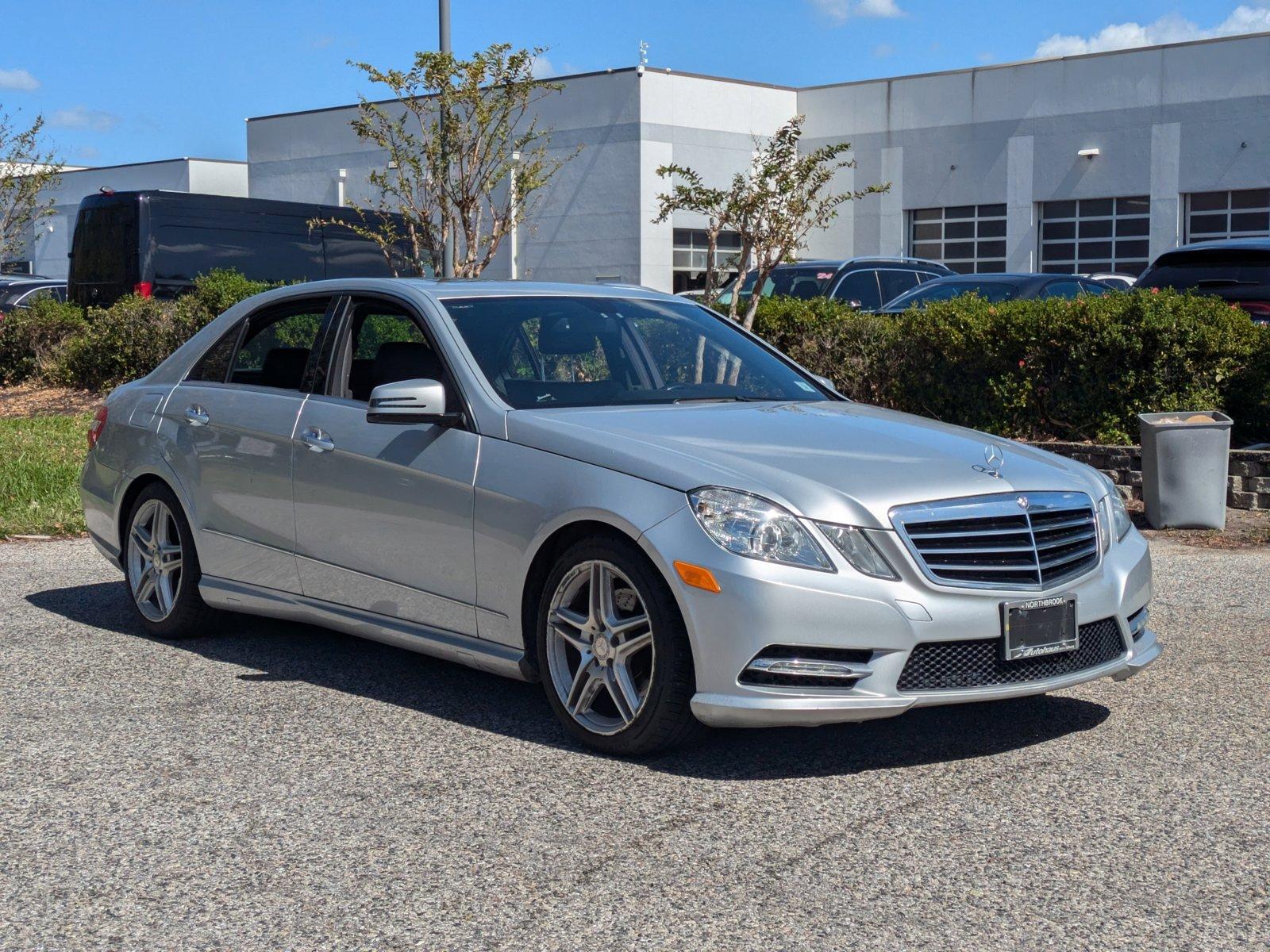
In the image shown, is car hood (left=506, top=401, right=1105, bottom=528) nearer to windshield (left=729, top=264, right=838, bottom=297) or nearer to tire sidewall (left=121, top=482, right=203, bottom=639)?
tire sidewall (left=121, top=482, right=203, bottom=639)

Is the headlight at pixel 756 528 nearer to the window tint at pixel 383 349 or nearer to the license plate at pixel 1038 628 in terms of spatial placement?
the license plate at pixel 1038 628

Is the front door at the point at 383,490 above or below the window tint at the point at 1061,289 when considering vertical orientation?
below

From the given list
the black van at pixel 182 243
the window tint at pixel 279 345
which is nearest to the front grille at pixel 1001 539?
the window tint at pixel 279 345

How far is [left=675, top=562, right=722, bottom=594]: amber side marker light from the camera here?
480 centimetres

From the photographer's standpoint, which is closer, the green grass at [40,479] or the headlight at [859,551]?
the headlight at [859,551]

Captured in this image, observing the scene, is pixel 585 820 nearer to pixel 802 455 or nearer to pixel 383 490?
pixel 802 455

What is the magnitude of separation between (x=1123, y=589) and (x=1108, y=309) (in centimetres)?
715

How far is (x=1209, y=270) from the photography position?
14.5 m


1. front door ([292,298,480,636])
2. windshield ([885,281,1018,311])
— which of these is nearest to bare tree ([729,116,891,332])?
windshield ([885,281,1018,311])

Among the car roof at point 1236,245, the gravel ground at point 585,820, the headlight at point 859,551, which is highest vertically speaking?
the car roof at point 1236,245

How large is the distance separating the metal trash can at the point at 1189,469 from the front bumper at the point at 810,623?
6243 mm

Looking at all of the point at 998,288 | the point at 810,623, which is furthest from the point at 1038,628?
the point at 998,288

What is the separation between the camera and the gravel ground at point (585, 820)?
151 inches

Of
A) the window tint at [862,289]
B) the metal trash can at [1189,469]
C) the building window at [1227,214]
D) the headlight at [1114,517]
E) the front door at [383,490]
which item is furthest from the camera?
the building window at [1227,214]
